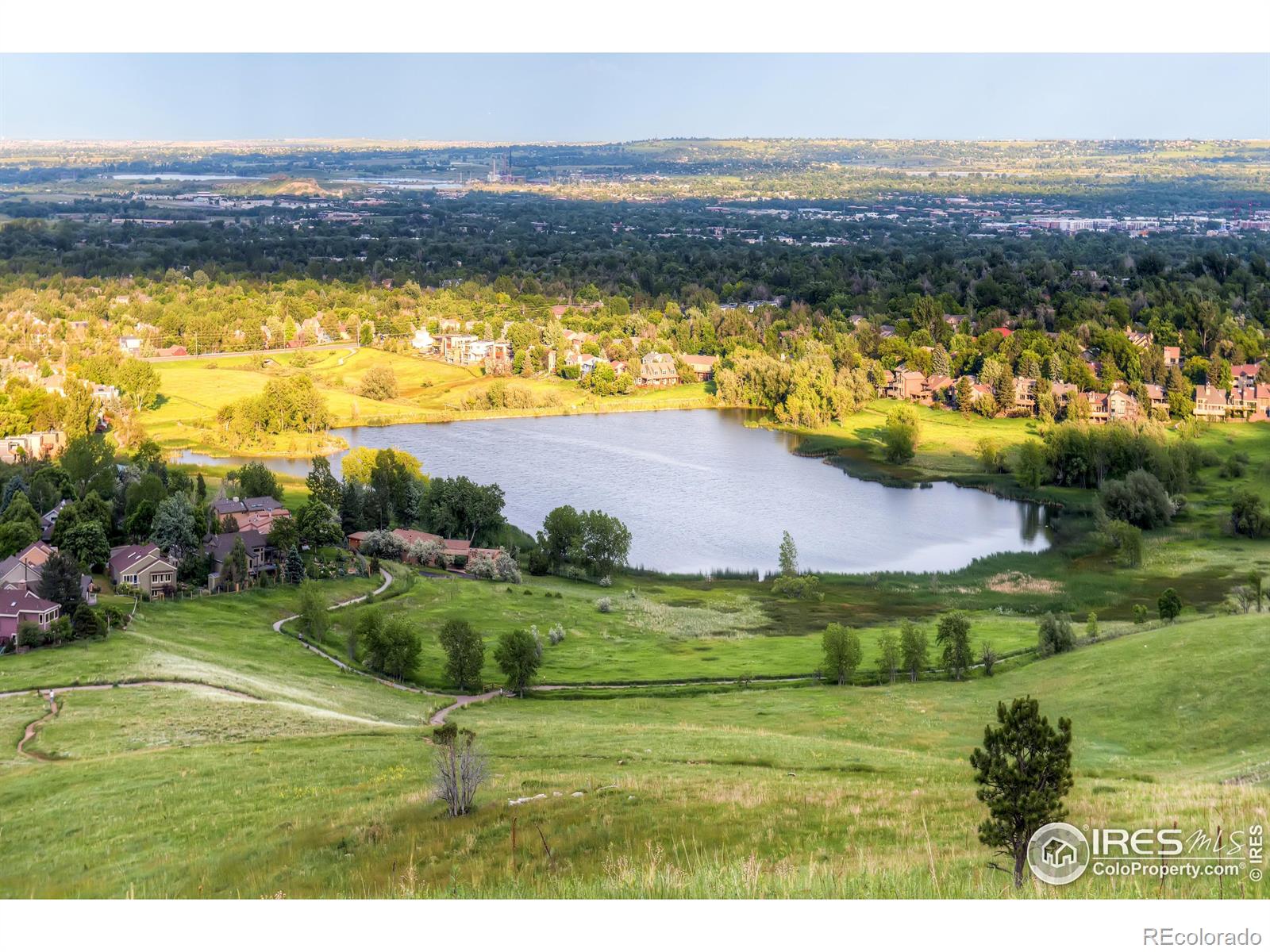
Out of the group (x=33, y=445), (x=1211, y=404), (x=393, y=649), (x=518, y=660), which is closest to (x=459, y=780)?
(x=518, y=660)

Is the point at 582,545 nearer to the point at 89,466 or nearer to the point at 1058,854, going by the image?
the point at 89,466

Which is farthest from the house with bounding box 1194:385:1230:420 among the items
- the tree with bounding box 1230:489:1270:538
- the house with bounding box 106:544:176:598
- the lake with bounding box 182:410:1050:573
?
the house with bounding box 106:544:176:598

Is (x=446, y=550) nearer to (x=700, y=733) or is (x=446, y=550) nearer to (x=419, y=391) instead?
(x=700, y=733)

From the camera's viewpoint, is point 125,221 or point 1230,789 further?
point 125,221

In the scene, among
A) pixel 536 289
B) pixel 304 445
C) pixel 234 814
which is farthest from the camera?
pixel 536 289

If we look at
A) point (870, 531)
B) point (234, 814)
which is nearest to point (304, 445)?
point (870, 531)

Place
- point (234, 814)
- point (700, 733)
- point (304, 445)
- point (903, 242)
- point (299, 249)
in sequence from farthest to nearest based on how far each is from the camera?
1. point (903, 242)
2. point (299, 249)
3. point (304, 445)
4. point (700, 733)
5. point (234, 814)
